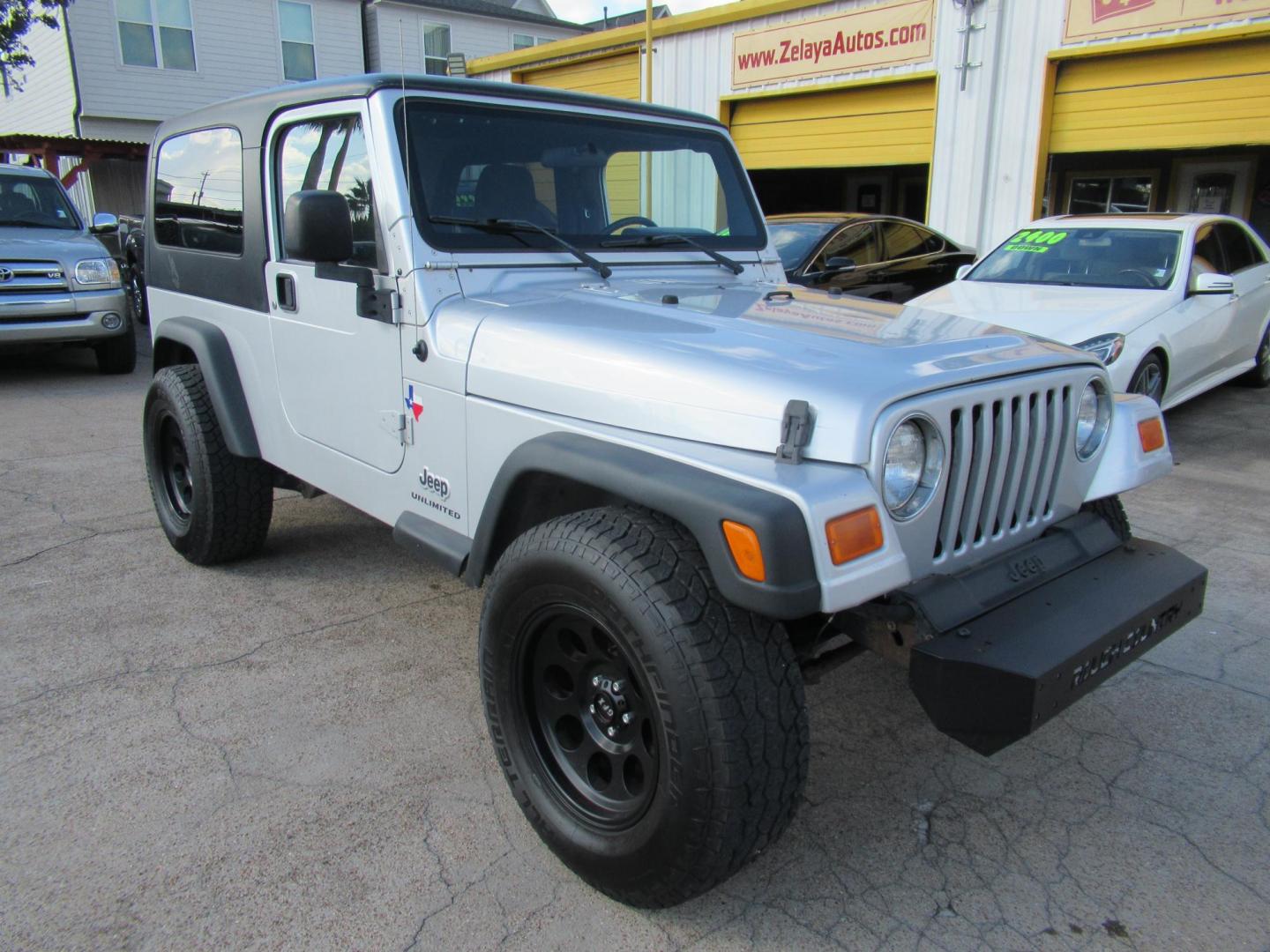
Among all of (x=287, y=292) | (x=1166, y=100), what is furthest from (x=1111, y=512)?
(x=1166, y=100)

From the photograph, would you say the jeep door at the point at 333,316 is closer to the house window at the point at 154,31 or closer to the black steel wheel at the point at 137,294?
the black steel wheel at the point at 137,294

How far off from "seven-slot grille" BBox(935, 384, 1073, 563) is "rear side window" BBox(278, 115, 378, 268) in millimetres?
1873

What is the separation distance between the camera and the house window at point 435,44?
23373 millimetres

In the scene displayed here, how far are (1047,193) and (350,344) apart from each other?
1318cm

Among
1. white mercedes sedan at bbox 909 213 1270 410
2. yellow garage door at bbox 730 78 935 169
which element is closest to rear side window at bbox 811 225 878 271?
white mercedes sedan at bbox 909 213 1270 410

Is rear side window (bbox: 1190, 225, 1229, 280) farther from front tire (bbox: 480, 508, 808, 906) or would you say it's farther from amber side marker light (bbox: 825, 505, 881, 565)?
front tire (bbox: 480, 508, 808, 906)

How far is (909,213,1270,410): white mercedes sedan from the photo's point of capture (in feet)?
20.0

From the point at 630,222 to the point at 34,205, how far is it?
8.53 metres

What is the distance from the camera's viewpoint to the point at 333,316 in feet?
10.5

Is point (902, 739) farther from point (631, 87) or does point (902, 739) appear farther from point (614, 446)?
point (631, 87)

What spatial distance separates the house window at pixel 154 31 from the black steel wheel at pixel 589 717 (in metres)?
21.4

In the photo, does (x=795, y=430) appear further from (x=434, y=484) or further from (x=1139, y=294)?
(x=1139, y=294)

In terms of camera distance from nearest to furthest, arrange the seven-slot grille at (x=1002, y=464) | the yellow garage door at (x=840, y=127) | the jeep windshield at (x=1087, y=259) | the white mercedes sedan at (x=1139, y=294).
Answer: the seven-slot grille at (x=1002, y=464) < the white mercedes sedan at (x=1139, y=294) < the jeep windshield at (x=1087, y=259) < the yellow garage door at (x=840, y=127)

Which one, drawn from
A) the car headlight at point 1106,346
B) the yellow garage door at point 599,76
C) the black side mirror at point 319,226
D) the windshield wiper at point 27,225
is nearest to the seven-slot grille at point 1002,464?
the black side mirror at point 319,226
